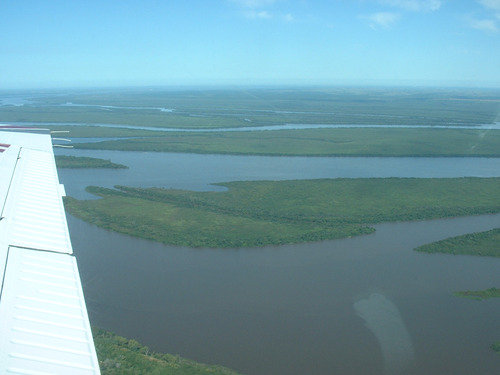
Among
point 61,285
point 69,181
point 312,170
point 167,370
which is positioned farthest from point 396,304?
point 69,181

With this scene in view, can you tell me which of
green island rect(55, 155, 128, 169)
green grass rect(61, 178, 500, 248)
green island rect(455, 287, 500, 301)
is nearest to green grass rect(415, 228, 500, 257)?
green grass rect(61, 178, 500, 248)

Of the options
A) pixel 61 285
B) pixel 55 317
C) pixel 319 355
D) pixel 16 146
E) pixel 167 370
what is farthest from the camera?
pixel 16 146

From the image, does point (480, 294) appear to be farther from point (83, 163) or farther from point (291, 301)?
point (83, 163)

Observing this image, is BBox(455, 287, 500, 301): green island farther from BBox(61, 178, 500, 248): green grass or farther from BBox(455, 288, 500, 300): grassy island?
BBox(61, 178, 500, 248): green grass

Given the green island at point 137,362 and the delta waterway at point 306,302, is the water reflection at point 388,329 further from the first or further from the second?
the green island at point 137,362

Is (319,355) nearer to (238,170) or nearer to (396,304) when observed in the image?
(396,304)

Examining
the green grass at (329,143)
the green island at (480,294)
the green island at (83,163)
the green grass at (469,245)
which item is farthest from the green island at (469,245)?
the green island at (83,163)
